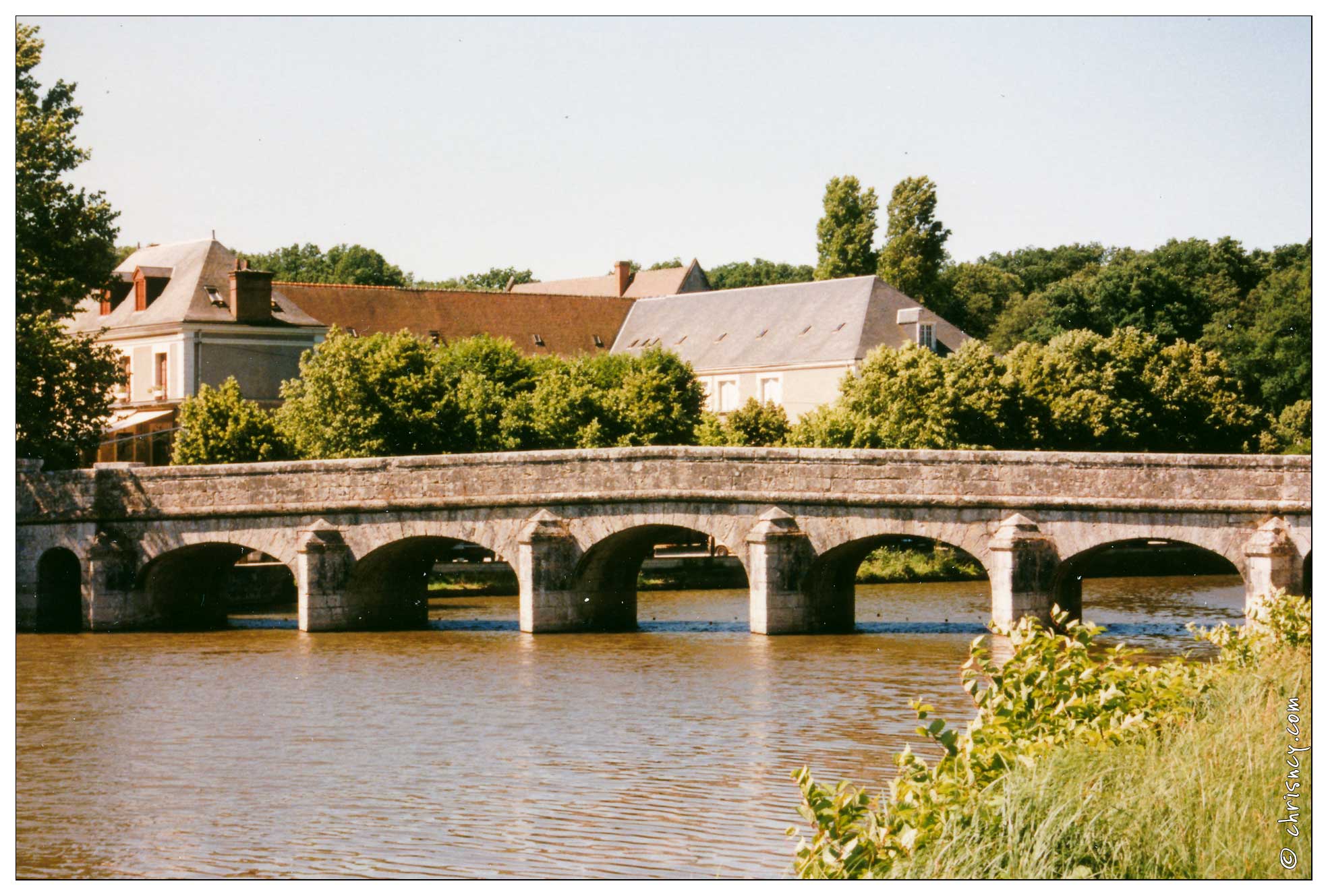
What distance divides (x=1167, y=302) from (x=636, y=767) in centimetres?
3748

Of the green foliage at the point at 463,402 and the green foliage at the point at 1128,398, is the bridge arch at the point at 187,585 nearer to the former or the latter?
the green foliage at the point at 463,402

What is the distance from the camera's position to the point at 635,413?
49406 mm

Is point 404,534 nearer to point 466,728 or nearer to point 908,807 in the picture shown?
point 466,728

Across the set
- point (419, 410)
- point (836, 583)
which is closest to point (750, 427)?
point (419, 410)

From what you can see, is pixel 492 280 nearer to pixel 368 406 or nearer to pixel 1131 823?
pixel 368 406

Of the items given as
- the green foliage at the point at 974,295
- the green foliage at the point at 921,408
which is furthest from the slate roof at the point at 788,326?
the green foliage at the point at 974,295

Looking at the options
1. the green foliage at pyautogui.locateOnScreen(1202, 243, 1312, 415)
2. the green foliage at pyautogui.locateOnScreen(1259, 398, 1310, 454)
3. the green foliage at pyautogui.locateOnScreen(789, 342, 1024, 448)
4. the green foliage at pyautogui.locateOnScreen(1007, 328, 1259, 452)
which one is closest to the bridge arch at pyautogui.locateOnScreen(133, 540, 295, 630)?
the green foliage at pyautogui.locateOnScreen(789, 342, 1024, 448)

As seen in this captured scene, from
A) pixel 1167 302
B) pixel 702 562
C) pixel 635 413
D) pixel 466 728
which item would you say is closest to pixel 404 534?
pixel 466 728

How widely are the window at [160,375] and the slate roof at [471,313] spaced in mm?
5874

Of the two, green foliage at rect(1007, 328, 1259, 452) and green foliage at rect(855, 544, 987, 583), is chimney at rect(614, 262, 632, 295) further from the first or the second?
green foliage at rect(855, 544, 987, 583)

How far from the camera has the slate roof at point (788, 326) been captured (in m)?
59.8

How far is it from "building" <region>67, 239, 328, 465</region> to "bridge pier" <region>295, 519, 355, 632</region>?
67.6 feet

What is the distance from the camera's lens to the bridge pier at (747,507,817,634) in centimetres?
2977

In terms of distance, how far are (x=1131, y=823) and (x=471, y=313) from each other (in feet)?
187
